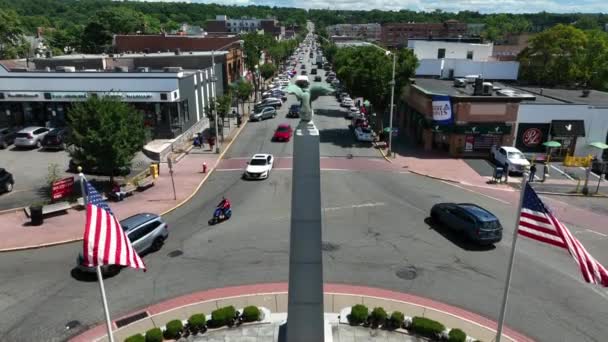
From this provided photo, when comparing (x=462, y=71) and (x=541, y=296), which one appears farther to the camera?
(x=462, y=71)

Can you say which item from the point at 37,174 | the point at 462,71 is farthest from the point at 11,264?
the point at 462,71

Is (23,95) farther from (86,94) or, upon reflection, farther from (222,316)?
(222,316)

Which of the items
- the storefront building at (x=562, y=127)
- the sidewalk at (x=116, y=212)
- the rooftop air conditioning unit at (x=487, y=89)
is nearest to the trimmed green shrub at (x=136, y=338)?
the sidewalk at (x=116, y=212)

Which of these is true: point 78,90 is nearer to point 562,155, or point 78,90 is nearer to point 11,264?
point 11,264

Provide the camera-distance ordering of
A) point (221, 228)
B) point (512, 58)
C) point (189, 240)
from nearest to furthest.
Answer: point (189, 240) → point (221, 228) → point (512, 58)

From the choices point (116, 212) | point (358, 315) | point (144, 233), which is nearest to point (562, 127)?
point (358, 315)

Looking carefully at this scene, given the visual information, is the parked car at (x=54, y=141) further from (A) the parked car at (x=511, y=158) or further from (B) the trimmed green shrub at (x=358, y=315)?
(A) the parked car at (x=511, y=158)
